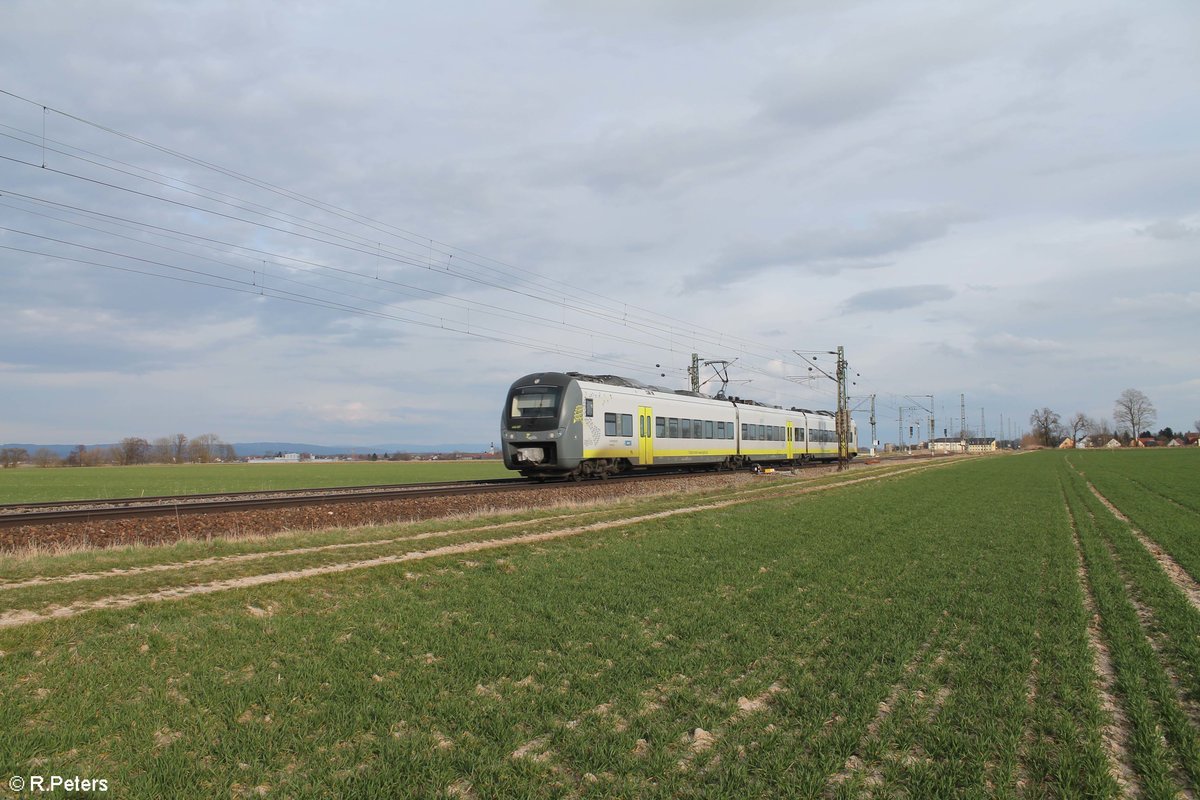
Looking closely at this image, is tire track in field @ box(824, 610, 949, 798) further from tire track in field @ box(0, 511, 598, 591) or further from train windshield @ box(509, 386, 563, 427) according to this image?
train windshield @ box(509, 386, 563, 427)

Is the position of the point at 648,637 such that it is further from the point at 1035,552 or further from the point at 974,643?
the point at 1035,552

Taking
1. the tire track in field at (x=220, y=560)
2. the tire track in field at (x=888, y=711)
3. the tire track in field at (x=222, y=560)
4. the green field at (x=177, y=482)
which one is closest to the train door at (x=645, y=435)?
the tire track in field at (x=220, y=560)

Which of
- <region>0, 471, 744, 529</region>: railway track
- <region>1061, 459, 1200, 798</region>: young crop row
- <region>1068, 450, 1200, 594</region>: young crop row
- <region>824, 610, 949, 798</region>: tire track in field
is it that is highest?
<region>0, 471, 744, 529</region>: railway track

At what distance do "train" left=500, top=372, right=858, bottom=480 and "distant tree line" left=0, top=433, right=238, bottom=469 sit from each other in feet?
325

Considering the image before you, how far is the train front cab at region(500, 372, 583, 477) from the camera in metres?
26.6

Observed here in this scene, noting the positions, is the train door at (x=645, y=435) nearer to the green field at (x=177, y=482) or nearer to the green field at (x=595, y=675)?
the green field at (x=177, y=482)

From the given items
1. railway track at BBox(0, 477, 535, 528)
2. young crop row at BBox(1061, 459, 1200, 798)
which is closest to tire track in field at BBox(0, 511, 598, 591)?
railway track at BBox(0, 477, 535, 528)

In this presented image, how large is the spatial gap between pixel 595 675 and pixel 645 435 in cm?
2562

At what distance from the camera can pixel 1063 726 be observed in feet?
16.5

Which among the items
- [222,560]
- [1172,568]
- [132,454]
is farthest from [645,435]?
[132,454]

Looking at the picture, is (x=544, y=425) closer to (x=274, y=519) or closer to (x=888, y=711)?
(x=274, y=519)

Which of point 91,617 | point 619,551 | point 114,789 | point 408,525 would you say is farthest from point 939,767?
point 408,525

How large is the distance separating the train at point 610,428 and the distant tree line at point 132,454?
99.2 m

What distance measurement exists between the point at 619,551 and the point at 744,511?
7897 millimetres
